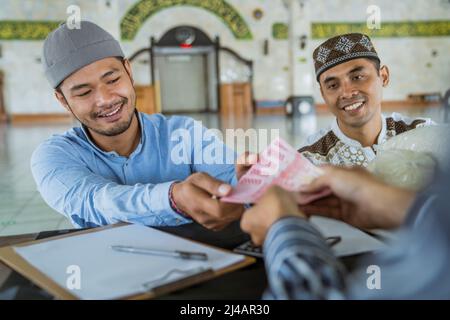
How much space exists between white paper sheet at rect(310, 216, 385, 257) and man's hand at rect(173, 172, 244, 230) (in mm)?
188

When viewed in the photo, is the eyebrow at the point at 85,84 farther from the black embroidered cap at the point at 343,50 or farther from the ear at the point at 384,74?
the ear at the point at 384,74

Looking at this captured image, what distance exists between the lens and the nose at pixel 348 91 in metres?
2.07

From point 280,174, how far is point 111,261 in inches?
13.7

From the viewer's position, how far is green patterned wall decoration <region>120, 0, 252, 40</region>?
14.0m

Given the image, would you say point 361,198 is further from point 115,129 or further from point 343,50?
point 343,50

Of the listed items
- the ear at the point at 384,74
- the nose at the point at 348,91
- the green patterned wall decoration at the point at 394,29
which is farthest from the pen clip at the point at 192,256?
the green patterned wall decoration at the point at 394,29

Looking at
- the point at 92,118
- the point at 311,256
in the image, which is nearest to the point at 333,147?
the point at 92,118

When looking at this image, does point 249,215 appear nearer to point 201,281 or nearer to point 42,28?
point 201,281

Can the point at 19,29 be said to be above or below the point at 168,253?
above

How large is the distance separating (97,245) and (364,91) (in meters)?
1.59

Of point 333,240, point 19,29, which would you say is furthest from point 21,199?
point 19,29

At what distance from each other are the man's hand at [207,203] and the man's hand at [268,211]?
0.74ft

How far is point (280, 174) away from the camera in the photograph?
2.55 feet
